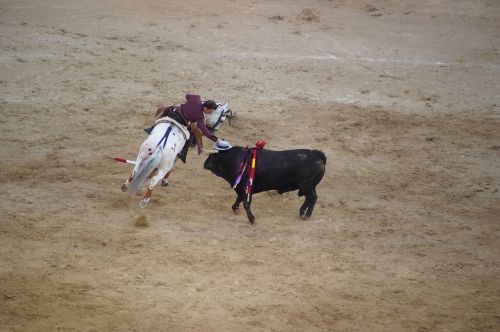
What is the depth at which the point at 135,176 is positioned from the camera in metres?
8.51

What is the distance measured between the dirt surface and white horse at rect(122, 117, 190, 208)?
1.42 ft

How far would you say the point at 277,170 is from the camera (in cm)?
885

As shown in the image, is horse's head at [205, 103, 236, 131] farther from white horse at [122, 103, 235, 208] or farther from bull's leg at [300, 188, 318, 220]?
bull's leg at [300, 188, 318, 220]

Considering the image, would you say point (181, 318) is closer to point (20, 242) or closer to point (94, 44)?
point (20, 242)

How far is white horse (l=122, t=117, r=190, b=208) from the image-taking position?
8445 millimetres

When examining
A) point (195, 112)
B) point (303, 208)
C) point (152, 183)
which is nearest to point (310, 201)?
point (303, 208)

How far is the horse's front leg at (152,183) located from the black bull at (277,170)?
2.62ft

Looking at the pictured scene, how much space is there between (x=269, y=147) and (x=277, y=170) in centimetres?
223

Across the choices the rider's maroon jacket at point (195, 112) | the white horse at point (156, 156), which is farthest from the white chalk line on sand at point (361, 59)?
the white horse at point (156, 156)

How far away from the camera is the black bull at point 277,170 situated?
8852 mm

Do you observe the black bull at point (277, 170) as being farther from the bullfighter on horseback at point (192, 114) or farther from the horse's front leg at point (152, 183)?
the horse's front leg at point (152, 183)

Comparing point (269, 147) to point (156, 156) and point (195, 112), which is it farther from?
point (156, 156)

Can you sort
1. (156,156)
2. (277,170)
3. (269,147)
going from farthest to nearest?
(269,147) < (277,170) < (156,156)

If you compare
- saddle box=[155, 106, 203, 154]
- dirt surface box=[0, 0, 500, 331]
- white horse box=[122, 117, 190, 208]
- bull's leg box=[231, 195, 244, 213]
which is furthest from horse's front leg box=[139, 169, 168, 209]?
bull's leg box=[231, 195, 244, 213]
